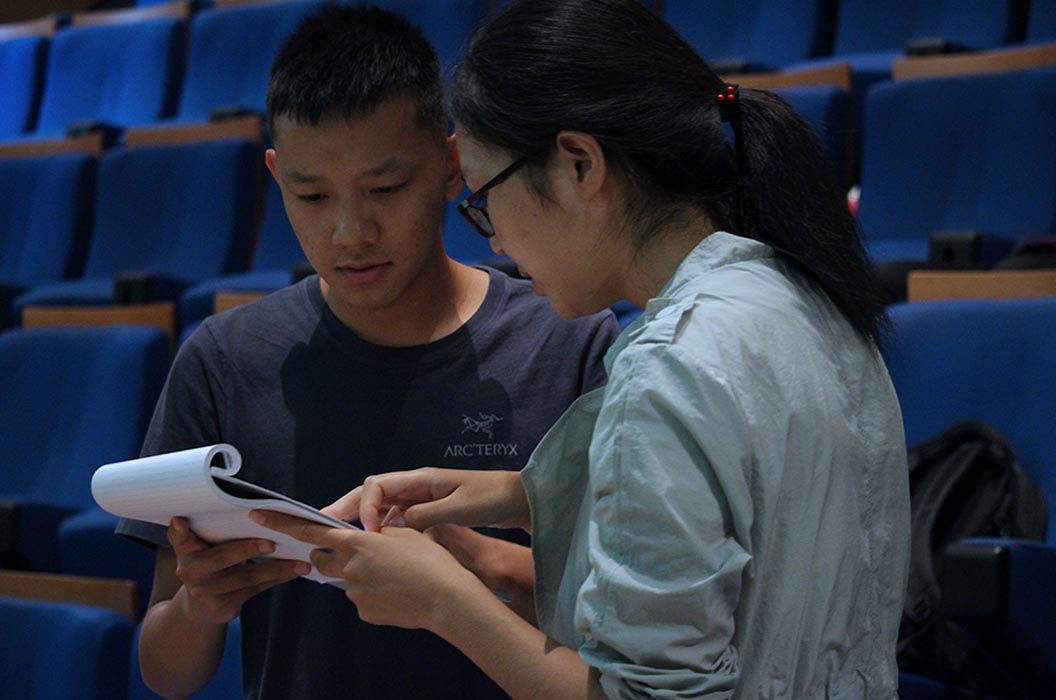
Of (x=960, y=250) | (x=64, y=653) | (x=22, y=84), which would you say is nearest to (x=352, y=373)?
(x=64, y=653)

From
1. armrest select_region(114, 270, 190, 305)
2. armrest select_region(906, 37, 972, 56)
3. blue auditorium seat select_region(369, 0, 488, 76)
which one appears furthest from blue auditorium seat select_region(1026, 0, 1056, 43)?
armrest select_region(114, 270, 190, 305)

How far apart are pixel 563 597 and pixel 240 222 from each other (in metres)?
1.38

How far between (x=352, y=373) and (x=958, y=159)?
0.97m

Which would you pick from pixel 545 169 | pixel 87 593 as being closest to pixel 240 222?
pixel 87 593

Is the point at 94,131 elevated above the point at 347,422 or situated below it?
above

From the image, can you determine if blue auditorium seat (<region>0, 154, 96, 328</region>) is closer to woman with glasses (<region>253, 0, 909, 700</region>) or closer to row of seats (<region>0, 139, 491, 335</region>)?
row of seats (<region>0, 139, 491, 335</region>)

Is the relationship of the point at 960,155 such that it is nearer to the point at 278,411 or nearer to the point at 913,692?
the point at 913,692

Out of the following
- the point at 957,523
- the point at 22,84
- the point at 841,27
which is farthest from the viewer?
the point at 22,84

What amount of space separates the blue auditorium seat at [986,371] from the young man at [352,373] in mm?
412

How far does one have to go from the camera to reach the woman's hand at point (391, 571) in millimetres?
410

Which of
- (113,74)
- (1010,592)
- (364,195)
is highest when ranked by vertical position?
(113,74)

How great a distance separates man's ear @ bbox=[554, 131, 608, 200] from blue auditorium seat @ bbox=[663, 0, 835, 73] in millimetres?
1400

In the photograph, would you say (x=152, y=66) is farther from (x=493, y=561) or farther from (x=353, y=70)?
(x=493, y=561)

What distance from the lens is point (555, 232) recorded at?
0.43m
